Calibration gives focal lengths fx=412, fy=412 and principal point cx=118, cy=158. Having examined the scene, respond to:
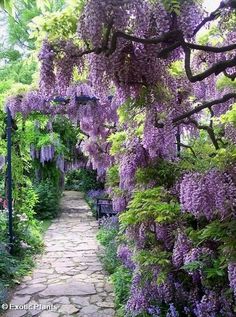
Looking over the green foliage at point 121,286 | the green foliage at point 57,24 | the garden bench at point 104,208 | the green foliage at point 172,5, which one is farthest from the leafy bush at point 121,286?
the garden bench at point 104,208

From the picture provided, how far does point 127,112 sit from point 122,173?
2.90 ft

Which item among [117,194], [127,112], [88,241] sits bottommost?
[88,241]

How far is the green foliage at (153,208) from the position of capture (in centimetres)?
345

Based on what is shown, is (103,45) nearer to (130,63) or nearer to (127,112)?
(130,63)

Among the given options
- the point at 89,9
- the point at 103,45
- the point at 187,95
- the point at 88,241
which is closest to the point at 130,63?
the point at 103,45

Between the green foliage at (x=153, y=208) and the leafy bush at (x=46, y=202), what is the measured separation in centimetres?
703

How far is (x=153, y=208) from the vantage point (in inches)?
139

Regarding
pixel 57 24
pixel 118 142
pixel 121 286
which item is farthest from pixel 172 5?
pixel 121 286

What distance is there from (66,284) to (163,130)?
2.52 metres

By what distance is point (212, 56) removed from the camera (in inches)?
167

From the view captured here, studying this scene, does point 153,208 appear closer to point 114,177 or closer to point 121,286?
point 121,286

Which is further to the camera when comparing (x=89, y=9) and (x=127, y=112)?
(x=127, y=112)

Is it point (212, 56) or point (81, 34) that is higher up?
point (212, 56)

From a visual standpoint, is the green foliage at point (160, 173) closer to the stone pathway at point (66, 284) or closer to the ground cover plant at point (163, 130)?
the ground cover plant at point (163, 130)
